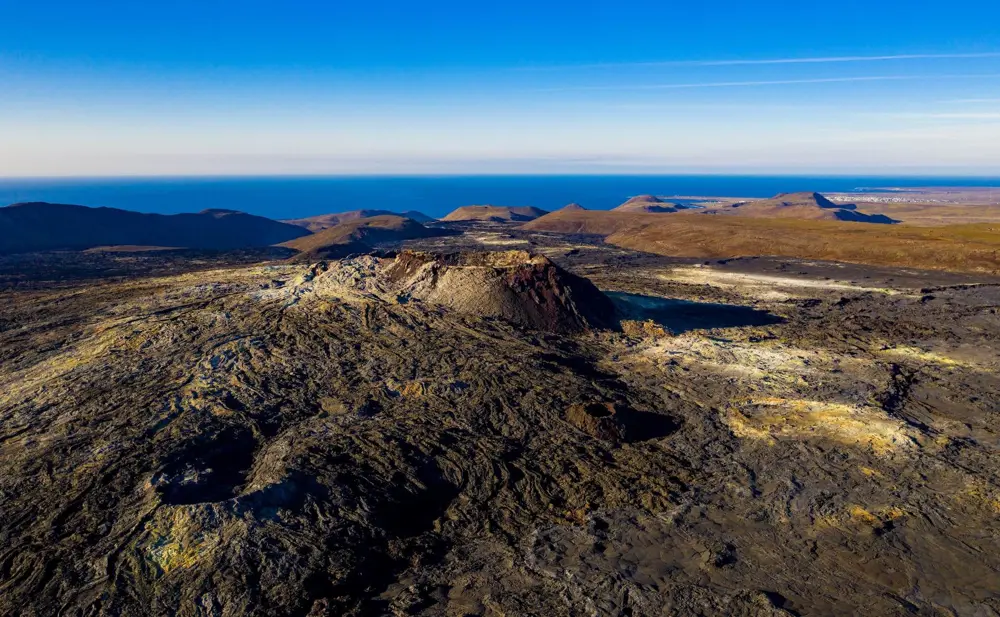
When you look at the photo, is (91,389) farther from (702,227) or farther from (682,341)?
(702,227)

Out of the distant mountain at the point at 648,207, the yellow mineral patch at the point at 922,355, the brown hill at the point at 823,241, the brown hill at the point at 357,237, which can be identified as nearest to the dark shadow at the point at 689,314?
the yellow mineral patch at the point at 922,355

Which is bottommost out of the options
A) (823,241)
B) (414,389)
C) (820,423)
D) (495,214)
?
(820,423)

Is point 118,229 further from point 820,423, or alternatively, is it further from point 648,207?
point 648,207

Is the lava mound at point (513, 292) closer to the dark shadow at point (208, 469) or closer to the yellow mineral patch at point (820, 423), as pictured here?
the yellow mineral patch at point (820, 423)

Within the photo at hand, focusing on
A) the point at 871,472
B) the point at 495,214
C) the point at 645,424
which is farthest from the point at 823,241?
the point at 495,214

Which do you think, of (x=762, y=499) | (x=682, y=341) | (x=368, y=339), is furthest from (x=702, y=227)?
(x=762, y=499)

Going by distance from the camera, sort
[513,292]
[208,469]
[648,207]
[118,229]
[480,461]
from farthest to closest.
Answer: [648,207], [118,229], [513,292], [480,461], [208,469]

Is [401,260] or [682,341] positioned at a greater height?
[401,260]
